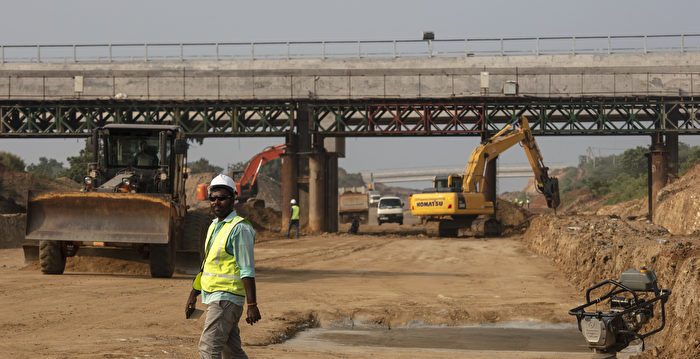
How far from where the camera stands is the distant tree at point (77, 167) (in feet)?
270

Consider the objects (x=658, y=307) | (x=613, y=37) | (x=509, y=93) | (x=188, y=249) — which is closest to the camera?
(x=658, y=307)

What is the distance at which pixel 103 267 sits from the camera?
808 inches

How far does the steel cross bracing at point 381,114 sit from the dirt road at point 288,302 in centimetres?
1866

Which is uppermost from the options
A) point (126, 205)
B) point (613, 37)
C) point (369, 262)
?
point (613, 37)

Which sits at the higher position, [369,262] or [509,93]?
[509,93]

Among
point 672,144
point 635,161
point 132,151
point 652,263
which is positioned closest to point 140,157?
point 132,151

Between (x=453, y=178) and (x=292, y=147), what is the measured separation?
9710 millimetres

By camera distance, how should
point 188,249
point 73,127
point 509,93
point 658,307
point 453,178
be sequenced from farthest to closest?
point 73,127
point 509,93
point 453,178
point 188,249
point 658,307

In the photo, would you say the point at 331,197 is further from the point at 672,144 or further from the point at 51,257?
the point at 51,257

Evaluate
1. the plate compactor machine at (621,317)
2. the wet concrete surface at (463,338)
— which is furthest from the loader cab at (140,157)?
the plate compactor machine at (621,317)

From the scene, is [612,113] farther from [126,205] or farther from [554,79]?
[126,205]

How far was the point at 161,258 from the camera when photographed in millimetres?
18750

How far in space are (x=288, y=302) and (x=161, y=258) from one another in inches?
164

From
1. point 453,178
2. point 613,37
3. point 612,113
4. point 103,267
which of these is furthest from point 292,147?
point 103,267
